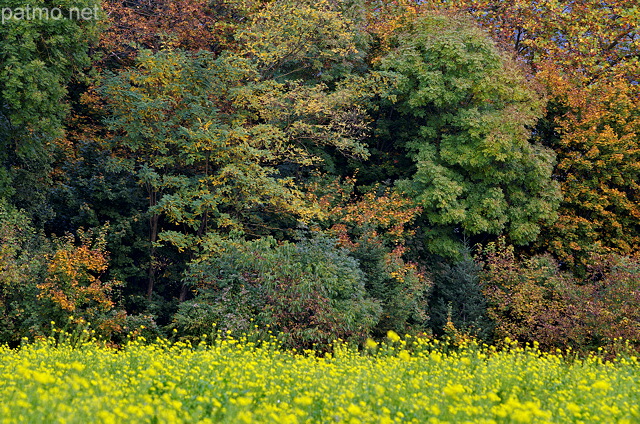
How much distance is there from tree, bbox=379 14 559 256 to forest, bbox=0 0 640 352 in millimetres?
64

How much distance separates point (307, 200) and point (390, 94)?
4.45m

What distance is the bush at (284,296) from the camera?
10.1m

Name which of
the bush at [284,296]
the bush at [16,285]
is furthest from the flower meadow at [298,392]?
the bush at [16,285]

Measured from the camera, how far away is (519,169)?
51.5 feet

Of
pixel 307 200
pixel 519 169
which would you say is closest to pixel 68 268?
pixel 307 200

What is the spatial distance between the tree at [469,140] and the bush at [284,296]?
475 cm

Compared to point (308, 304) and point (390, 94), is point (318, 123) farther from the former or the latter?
point (308, 304)

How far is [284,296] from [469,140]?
8011 mm

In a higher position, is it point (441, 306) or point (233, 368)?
point (233, 368)

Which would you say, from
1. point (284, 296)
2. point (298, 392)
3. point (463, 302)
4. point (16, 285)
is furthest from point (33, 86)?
point (463, 302)

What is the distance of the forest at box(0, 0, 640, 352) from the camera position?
434 inches

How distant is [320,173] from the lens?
16.4m

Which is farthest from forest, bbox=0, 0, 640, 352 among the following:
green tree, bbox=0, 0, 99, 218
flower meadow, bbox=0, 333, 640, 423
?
flower meadow, bbox=0, 333, 640, 423

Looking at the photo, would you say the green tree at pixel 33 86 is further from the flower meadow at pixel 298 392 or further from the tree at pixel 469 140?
the tree at pixel 469 140
